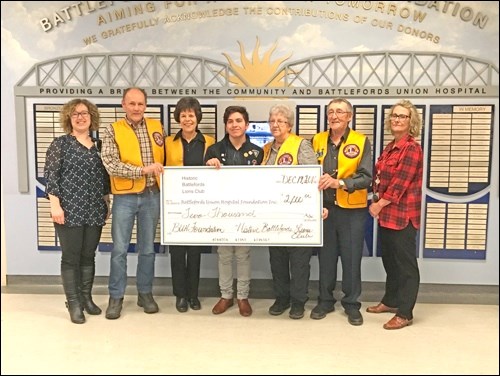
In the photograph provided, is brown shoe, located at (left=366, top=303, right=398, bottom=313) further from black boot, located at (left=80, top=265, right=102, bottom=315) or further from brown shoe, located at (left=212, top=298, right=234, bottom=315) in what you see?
black boot, located at (left=80, top=265, right=102, bottom=315)

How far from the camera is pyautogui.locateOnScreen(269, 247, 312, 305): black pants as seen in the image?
331 centimetres

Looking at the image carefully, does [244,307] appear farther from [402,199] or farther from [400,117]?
[400,117]

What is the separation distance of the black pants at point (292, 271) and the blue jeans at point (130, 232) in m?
0.85

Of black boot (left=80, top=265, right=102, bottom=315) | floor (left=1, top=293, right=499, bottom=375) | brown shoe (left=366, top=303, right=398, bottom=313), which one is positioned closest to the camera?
floor (left=1, top=293, right=499, bottom=375)

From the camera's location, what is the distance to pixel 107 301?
3.71m

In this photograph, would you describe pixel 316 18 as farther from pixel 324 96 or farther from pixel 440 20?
pixel 440 20

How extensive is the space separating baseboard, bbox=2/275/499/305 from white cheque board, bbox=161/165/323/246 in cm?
71

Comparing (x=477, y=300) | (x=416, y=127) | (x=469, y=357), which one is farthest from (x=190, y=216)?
(x=477, y=300)

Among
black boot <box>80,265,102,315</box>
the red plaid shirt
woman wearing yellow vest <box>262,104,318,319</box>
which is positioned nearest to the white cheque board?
woman wearing yellow vest <box>262,104,318,319</box>

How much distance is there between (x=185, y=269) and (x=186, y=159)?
2.61ft

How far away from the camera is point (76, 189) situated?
10.5 feet

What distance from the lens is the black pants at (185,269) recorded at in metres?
3.45

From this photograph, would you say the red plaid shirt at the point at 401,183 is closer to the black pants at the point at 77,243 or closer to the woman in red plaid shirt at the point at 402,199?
the woman in red plaid shirt at the point at 402,199

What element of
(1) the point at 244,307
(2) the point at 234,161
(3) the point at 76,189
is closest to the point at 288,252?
(1) the point at 244,307
